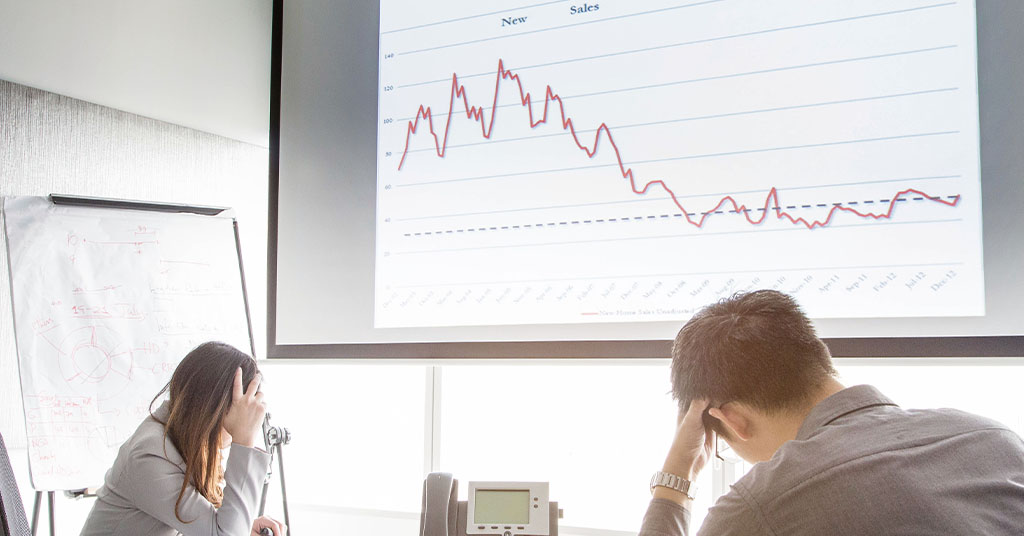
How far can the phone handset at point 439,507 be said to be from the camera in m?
1.64

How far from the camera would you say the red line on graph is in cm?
176

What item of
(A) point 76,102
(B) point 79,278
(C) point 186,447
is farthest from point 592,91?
(A) point 76,102

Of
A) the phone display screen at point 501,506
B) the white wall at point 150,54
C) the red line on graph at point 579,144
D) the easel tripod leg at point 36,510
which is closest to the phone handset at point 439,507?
the phone display screen at point 501,506

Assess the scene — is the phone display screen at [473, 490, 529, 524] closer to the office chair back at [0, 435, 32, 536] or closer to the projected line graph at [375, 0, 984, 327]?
the projected line graph at [375, 0, 984, 327]

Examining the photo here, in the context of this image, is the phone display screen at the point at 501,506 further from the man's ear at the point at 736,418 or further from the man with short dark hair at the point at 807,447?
the man's ear at the point at 736,418

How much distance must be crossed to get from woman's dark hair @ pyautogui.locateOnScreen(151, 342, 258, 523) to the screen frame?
0.43 m

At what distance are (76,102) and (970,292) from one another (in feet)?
8.79

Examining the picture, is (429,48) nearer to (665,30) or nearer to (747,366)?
(665,30)

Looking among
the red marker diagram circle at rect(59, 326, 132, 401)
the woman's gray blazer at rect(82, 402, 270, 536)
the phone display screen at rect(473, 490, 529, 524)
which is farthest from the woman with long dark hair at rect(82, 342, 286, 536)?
the phone display screen at rect(473, 490, 529, 524)

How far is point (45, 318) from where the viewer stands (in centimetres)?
219

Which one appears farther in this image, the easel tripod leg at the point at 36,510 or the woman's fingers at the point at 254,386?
the easel tripod leg at the point at 36,510

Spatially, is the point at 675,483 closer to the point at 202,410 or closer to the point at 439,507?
the point at 439,507

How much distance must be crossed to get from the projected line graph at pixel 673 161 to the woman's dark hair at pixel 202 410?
1.61 ft

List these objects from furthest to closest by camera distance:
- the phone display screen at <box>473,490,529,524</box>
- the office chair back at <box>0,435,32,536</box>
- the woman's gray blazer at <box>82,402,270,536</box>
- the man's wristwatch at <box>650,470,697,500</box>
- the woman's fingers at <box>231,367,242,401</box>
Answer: the woman's fingers at <box>231,367,242,401</box> < the woman's gray blazer at <box>82,402,270,536</box> < the phone display screen at <box>473,490,529,524</box> < the man's wristwatch at <box>650,470,697,500</box> < the office chair back at <box>0,435,32,536</box>
